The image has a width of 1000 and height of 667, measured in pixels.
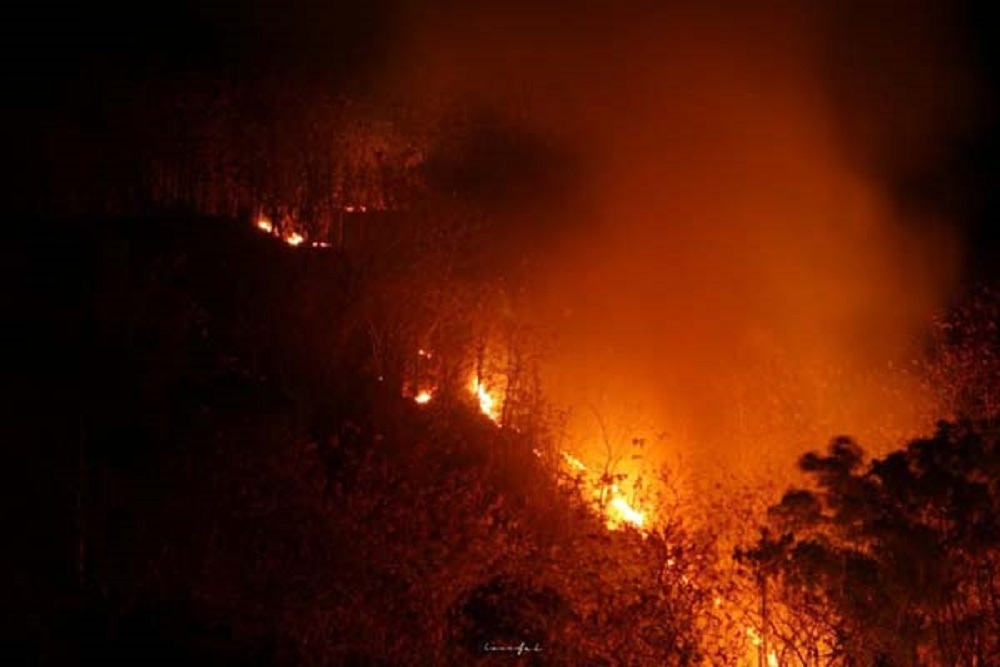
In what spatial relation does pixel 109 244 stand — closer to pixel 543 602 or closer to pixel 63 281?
pixel 63 281

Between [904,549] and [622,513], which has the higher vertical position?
[622,513]

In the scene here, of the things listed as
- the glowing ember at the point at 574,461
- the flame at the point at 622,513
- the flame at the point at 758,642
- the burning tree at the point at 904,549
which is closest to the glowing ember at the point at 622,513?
the flame at the point at 622,513

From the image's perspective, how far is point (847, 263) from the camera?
83.4ft

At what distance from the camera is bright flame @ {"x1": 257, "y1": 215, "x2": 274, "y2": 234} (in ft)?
70.3

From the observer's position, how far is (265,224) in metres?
21.6

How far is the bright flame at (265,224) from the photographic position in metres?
21.4

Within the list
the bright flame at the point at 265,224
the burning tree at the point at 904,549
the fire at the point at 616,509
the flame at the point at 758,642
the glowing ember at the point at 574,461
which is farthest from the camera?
the bright flame at the point at 265,224

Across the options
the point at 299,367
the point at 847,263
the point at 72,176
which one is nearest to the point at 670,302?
the point at 847,263

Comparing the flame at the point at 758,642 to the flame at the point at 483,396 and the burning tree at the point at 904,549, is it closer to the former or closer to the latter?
the burning tree at the point at 904,549

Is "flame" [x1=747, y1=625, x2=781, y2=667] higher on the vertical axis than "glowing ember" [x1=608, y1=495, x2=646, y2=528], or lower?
lower

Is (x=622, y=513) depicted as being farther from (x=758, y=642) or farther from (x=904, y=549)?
(x=904, y=549)

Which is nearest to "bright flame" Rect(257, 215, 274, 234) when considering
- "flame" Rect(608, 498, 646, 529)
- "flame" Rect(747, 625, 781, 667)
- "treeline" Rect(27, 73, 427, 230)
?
"treeline" Rect(27, 73, 427, 230)

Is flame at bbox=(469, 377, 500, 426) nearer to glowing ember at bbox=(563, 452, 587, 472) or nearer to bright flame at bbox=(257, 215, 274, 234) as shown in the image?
glowing ember at bbox=(563, 452, 587, 472)

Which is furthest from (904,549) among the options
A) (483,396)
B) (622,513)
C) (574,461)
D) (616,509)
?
(483,396)
